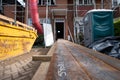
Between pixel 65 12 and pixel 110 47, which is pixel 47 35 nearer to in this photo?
pixel 65 12

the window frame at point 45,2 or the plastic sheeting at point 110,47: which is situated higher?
the window frame at point 45,2

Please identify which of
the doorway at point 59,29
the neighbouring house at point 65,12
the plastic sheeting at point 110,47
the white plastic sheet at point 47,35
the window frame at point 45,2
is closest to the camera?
the plastic sheeting at point 110,47

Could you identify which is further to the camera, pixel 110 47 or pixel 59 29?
pixel 59 29

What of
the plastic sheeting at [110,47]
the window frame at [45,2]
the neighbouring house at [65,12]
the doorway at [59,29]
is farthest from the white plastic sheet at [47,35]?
the plastic sheeting at [110,47]

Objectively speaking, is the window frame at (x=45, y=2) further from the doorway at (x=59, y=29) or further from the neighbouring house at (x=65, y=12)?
the doorway at (x=59, y=29)

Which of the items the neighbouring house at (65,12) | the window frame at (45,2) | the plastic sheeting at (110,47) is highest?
the window frame at (45,2)

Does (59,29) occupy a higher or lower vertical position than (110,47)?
higher

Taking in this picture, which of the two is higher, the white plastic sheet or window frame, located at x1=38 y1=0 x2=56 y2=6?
window frame, located at x1=38 y1=0 x2=56 y2=6

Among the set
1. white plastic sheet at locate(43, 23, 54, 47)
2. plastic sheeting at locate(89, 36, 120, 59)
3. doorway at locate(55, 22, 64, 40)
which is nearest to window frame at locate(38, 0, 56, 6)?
doorway at locate(55, 22, 64, 40)

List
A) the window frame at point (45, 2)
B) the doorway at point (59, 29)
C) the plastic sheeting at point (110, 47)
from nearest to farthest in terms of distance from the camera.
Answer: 1. the plastic sheeting at point (110, 47)
2. the window frame at point (45, 2)
3. the doorway at point (59, 29)

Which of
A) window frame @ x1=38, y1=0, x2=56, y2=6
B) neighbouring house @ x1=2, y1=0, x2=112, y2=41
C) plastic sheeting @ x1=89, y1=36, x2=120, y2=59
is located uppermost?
window frame @ x1=38, y1=0, x2=56, y2=6

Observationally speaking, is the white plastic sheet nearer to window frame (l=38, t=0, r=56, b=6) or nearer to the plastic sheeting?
window frame (l=38, t=0, r=56, b=6)

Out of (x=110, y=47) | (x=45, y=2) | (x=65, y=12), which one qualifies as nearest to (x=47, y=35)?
(x=65, y=12)

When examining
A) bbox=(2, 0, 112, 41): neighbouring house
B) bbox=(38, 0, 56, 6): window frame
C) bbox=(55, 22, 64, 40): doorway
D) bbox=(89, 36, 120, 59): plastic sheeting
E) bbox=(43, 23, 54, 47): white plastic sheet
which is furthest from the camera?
bbox=(55, 22, 64, 40): doorway
